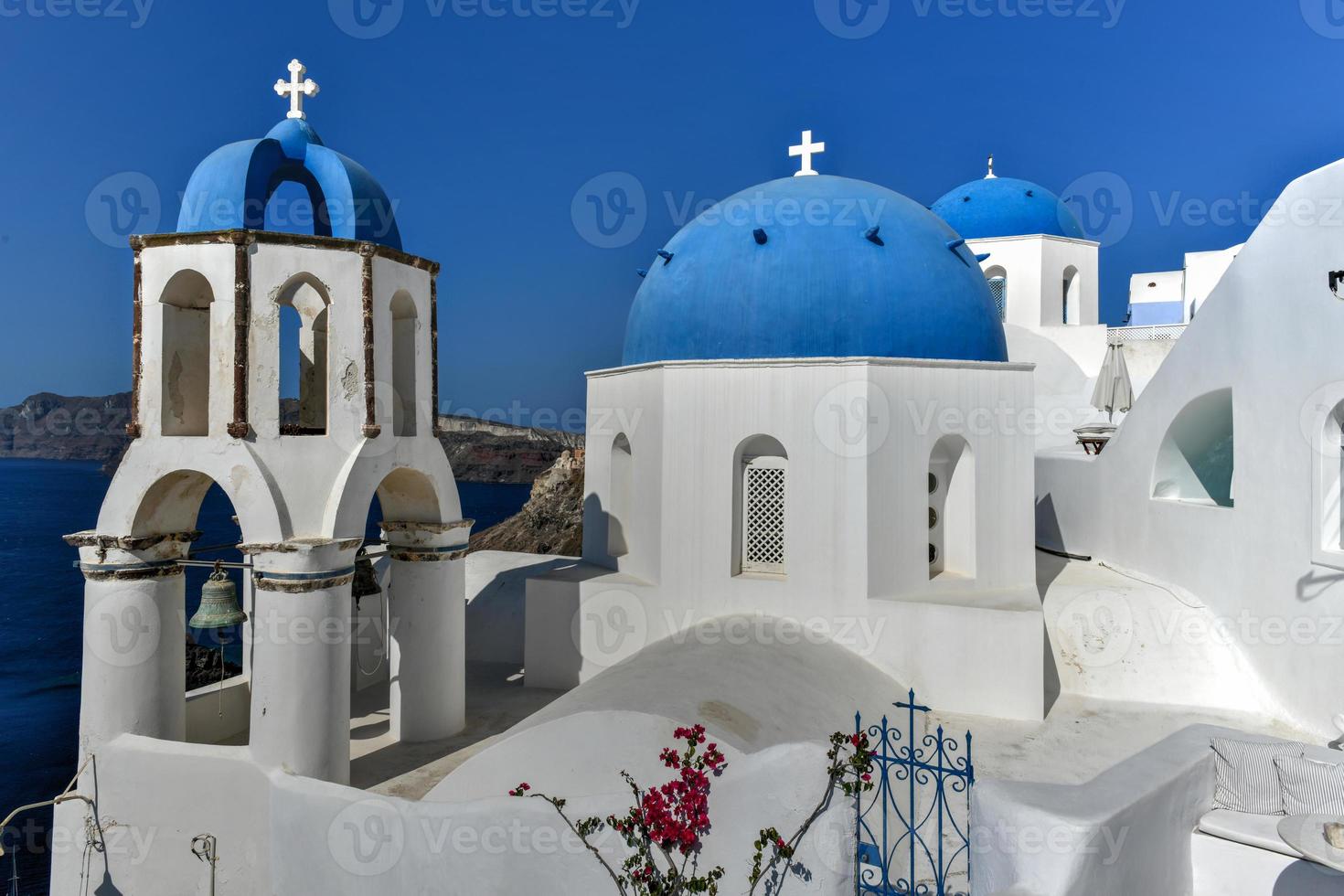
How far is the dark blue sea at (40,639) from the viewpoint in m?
15.7

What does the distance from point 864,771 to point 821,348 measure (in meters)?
5.41

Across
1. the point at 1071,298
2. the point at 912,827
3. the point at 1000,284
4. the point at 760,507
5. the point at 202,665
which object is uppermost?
the point at 1000,284

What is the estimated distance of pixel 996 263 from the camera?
18.9 m

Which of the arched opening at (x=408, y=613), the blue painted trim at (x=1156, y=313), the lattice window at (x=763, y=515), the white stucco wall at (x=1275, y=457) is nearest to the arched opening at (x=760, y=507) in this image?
the lattice window at (x=763, y=515)

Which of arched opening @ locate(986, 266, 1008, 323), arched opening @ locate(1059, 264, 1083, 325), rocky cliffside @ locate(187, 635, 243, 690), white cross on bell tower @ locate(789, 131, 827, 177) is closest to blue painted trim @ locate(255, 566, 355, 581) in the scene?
white cross on bell tower @ locate(789, 131, 827, 177)

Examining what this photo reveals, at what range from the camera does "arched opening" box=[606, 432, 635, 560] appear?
1059cm

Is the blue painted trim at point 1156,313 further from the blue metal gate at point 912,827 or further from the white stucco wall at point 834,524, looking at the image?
the blue metal gate at point 912,827

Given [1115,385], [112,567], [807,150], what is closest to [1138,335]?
[1115,385]

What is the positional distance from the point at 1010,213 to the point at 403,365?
1544cm

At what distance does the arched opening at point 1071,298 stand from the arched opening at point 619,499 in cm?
1300

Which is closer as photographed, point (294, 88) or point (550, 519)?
point (294, 88)

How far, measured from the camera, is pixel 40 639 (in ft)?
120

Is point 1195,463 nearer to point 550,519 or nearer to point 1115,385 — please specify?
point 1115,385

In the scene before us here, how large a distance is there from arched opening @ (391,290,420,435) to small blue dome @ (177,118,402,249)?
558mm
